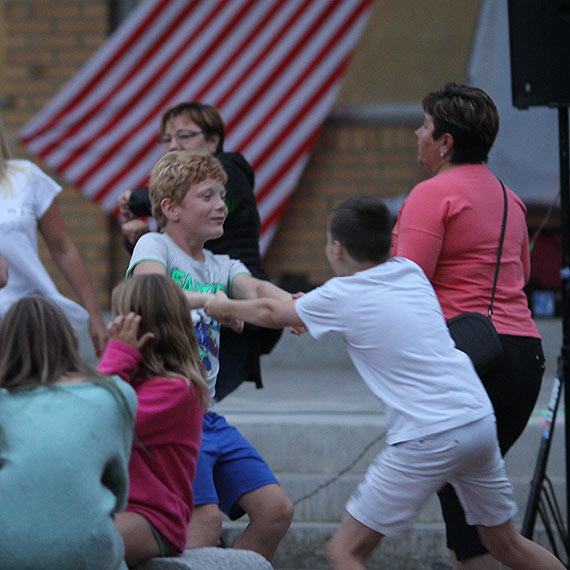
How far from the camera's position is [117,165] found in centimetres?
739

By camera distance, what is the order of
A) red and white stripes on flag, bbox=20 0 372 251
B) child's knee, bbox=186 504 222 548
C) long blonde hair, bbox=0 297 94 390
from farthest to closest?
red and white stripes on flag, bbox=20 0 372 251
child's knee, bbox=186 504 222 548
long blonde hair, bbox=0 297 94 390

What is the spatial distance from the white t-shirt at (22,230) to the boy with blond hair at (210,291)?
2.67 feet

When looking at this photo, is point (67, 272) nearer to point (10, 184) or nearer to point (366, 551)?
point (10, 184)

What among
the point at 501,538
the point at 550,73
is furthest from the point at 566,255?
the point at 501,538

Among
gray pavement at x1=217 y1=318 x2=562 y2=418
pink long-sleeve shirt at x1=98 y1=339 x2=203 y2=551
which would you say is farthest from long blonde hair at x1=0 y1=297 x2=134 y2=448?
gray pavement at x1=217 y1=318 x2=562 y2=418

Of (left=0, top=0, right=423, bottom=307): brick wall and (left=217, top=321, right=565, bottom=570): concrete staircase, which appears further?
(left=0, top=0, right=423, bottom=307): brick wall

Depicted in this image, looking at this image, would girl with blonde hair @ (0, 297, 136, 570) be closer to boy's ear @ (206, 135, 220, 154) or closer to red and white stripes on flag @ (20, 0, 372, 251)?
boy's ear @ (206, 135, 220, 154)

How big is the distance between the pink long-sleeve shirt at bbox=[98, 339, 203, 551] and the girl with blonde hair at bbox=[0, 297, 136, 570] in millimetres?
192

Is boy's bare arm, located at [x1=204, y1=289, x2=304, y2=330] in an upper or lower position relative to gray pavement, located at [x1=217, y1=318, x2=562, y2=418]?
upper

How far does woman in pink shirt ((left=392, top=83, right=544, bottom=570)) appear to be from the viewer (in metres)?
3.62

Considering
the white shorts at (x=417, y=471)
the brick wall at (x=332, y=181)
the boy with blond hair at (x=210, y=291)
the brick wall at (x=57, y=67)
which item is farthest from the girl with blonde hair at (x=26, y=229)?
the brick wall at (x=332, y=181)

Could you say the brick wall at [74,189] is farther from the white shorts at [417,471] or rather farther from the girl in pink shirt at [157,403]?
the girl in pink shirt at [157,403]

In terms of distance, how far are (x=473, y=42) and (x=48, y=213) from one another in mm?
4001

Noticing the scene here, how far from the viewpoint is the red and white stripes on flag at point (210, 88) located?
738 cm
